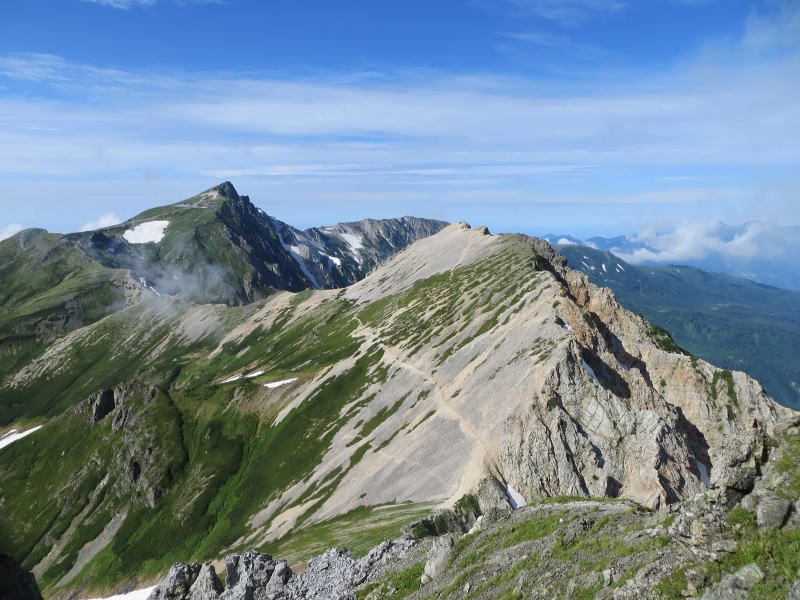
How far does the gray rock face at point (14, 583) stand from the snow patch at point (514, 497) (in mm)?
56498

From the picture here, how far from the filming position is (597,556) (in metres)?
26.1

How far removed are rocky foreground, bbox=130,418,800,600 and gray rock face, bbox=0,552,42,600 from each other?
13715 millimetres

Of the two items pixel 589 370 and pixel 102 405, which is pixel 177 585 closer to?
pixel 589 370

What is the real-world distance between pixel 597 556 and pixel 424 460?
6769 centimetres

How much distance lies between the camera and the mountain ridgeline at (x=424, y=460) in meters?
32.3

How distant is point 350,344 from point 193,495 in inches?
2808

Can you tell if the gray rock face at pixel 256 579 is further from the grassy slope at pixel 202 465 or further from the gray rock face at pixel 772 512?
the gray rock face at pixel 772 512

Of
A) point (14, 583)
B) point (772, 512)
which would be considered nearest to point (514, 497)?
point (772, 512)

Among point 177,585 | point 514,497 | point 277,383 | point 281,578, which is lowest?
point 277,383

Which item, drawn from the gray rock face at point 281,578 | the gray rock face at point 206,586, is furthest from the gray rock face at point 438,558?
the gray rock face at point 206,586

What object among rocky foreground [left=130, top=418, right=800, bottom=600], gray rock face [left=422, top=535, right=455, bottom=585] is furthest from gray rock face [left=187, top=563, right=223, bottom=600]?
gray rock face [left=422, top=535, right=455, bottom=585]

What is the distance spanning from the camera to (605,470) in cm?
7600

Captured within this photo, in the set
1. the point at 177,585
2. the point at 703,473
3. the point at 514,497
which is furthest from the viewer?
the point at 703,473

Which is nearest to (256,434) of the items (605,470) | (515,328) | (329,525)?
(329,525)
